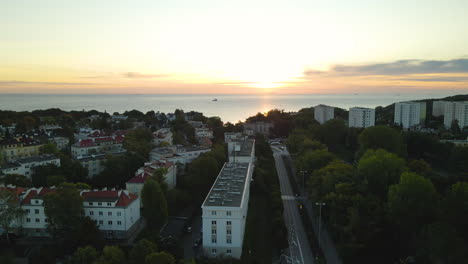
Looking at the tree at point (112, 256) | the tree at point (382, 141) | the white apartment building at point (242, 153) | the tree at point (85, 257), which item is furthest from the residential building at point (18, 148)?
the tree at point (382, 141)

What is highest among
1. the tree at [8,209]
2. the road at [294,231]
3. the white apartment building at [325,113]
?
the white apartment building at [325,113]

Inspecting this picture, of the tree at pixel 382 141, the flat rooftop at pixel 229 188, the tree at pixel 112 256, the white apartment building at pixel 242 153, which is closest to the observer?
the tree at pixel 112 256

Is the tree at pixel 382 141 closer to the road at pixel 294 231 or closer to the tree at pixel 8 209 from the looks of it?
the road at pixel 294 231

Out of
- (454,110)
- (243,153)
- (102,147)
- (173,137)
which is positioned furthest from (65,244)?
(454,110)

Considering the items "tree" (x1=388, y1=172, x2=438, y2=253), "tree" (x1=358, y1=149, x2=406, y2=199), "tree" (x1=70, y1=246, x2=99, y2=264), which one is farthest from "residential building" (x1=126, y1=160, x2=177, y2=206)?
"tree" (x1=388, y1=172, x2=438, y2=253)

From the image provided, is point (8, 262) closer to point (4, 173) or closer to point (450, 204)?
point (4, 173)

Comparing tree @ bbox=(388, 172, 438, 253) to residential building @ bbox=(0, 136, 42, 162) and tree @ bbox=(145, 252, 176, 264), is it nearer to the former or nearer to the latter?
tree @ bbox=(145, 252, 176, 264)
